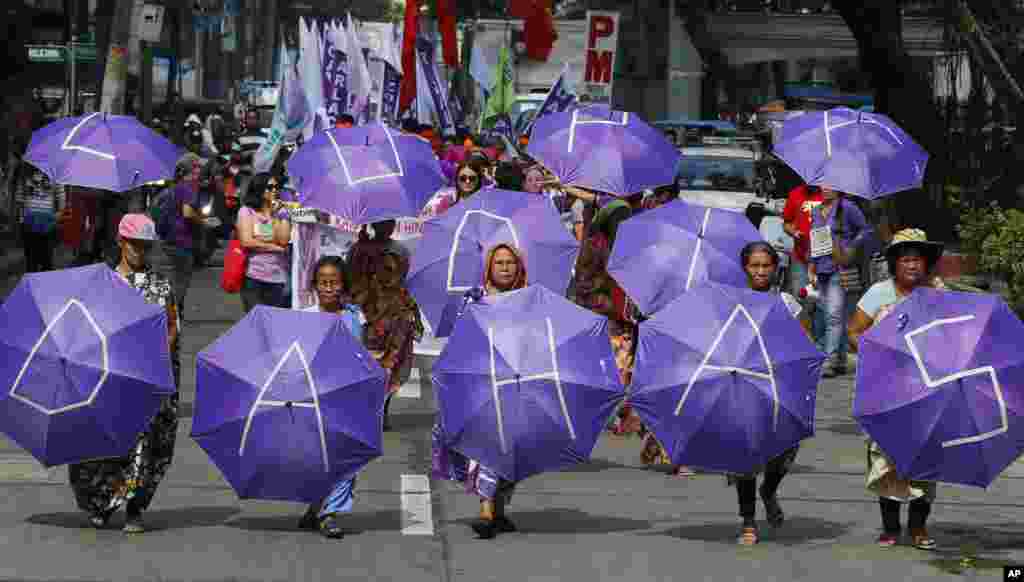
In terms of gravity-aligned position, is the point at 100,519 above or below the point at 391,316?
below

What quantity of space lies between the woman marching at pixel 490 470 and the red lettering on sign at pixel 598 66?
61.6ft

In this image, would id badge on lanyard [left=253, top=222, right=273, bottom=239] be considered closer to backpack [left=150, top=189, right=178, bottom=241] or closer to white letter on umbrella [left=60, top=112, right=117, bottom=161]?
white letter on umbrella [left=60, top=112, right=117, bottom=161]

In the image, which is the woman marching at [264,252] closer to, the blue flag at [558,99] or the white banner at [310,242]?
the white banner at [310,242]

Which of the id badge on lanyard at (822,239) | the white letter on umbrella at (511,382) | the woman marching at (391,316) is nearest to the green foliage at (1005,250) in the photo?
the id badge on lanyard at (822,239)

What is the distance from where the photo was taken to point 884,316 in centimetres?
978

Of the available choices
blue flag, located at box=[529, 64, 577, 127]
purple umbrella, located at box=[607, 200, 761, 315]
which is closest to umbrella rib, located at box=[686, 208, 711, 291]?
purple umbrella, located at box=[607, 200, 761, 315]

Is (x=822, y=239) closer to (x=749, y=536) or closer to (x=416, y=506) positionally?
(x=416, y=506)

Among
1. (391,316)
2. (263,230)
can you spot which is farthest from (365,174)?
(263,230)

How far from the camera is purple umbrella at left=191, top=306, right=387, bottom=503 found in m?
9.52

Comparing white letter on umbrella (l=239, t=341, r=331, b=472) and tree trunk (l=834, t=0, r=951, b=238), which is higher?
tree trunk (l=834, t=0, r=951, b=238)

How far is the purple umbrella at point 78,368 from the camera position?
9.58m

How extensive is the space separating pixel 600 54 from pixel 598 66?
18cm

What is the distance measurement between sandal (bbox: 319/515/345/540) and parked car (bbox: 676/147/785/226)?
1453 centimetres

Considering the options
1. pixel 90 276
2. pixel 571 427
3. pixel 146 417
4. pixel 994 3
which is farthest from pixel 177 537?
pixel 994 3
